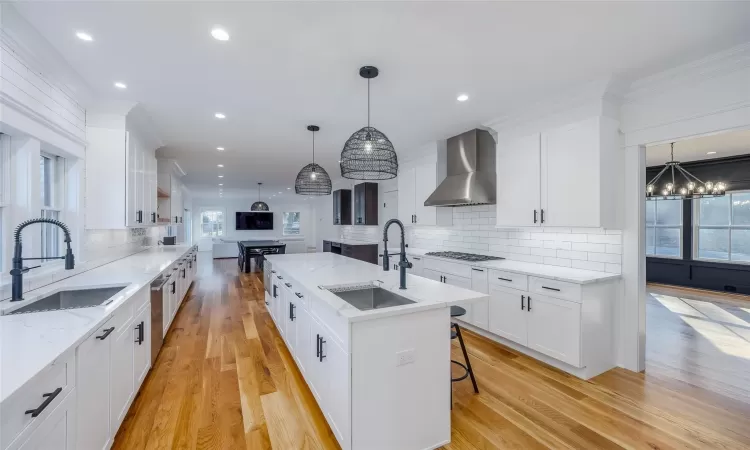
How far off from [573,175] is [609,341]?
61.8 inches

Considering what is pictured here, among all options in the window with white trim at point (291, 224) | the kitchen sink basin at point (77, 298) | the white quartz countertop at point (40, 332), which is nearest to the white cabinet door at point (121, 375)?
the white quartz countertop at point (40, 332)

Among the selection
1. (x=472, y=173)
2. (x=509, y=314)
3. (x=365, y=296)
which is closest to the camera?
(x=365, y=296)

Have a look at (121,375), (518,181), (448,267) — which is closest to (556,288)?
(518,181)

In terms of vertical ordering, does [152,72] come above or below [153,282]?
above

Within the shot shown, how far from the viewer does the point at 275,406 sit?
237cm

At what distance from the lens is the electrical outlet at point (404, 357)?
5.99 ft

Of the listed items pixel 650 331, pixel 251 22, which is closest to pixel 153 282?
pixel 251 22

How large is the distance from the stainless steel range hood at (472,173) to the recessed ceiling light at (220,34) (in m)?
2.93

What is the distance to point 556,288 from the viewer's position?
2.91 metres

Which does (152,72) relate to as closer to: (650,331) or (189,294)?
(189,294)

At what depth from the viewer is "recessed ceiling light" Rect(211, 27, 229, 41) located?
194 centimetres

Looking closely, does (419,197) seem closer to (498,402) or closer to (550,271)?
(550,271)

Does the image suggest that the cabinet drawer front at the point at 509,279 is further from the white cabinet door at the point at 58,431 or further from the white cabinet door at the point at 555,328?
the white cabinet door at the point at 58,431

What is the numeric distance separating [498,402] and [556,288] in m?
1.17
